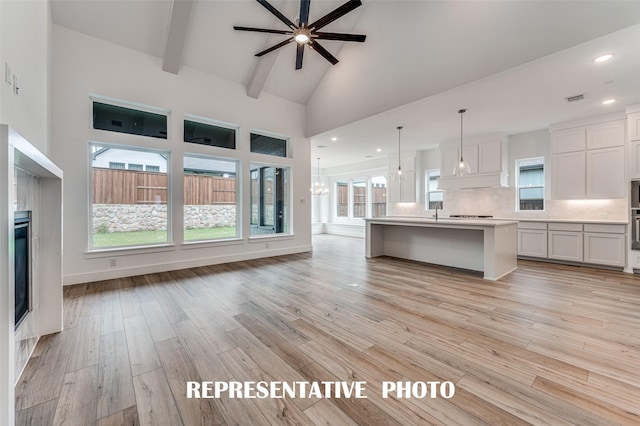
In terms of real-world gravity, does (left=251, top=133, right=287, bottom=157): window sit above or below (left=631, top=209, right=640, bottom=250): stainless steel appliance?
above

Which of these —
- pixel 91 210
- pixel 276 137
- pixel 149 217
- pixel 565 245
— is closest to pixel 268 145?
pixel 276 137

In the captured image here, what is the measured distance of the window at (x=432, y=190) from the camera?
799 cm

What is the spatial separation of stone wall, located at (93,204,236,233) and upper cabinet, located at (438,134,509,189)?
5542 millimetres

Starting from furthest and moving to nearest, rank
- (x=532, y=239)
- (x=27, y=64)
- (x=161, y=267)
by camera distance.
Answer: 1. (x=532, y=239)
2. (x=161, y=267)
3. (x=27, y=64)

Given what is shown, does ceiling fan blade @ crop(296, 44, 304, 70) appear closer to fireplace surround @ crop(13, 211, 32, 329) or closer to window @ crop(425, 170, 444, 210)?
fireplace surround @ crop(13, 211, 32, 329)

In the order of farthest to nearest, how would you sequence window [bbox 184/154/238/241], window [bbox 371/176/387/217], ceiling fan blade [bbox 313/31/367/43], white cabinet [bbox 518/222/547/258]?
window [bbox 371/176/387/217] → white cabinet [bbox 518/222/547/258] → window [bbox 184/154/238/241] → ceiling fan blade [bbox 313/31/367/43]

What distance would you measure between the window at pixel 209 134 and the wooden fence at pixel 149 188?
0.69 metres

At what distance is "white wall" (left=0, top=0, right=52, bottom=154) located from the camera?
Result: 1.83m

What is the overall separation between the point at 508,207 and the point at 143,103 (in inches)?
317

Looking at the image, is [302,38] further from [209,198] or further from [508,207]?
[508,207]

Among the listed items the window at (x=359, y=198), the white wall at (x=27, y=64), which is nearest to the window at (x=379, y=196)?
the window at (x=359, y=198)

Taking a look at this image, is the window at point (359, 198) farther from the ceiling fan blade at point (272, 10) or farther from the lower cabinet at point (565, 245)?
the ceiling fan blade at point (272, 10)

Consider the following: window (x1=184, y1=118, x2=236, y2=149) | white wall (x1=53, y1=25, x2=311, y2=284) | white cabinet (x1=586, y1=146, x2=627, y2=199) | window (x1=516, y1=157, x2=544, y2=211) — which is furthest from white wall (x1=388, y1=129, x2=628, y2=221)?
window (x1=184, y1=118, x2=236, y2=149)

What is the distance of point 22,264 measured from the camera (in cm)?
197
